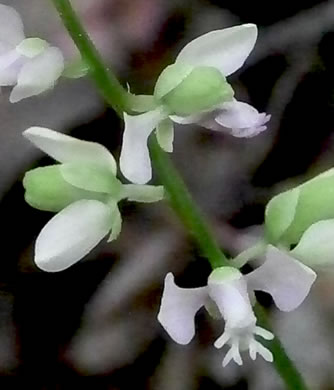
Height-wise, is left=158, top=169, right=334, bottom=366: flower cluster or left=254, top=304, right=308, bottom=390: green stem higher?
left=158, top=169, right=334, bottom=366: flower cluster

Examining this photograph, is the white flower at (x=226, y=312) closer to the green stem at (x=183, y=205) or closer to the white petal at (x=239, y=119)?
the green stem at (x=183, y=205)

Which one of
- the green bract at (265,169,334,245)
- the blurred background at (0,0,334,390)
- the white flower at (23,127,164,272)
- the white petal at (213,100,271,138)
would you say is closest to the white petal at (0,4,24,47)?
the white flower at (23,127,164,272)

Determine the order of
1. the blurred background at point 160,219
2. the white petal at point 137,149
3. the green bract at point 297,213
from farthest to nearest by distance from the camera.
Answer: the blurred background at point 160,219 < the green bract at point 297,213 < the white petal at point 137,149

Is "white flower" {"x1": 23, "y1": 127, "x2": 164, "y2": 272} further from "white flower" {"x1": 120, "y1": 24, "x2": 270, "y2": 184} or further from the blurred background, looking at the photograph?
the blurred background

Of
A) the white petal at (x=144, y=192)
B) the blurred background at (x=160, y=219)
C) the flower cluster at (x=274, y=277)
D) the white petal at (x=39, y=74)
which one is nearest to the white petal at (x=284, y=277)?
the flower cluster at (x=274, y=277)

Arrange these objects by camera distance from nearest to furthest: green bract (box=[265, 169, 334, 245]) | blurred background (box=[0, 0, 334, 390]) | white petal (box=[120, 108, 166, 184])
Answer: white petal (box=[120, 108, 166, 184]) < green bract (box=[265, 169, 334, 245]) < blurred background (box=[0, 0, 334, 390])

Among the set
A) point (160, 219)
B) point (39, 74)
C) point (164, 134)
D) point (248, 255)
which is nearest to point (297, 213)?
point (248, 255)
